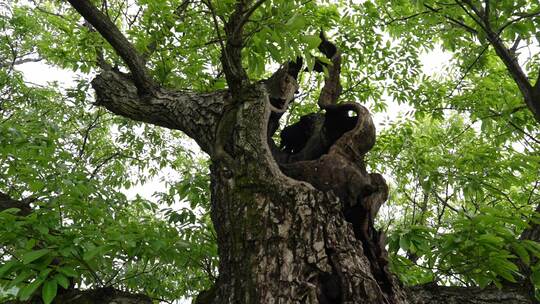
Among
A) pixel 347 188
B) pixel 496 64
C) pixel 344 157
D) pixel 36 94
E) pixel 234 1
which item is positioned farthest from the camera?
pixel 36 94

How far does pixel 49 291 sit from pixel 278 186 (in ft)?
3.88

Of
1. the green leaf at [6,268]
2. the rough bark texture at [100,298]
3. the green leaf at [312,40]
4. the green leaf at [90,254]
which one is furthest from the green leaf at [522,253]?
the green leaf at [6,268]

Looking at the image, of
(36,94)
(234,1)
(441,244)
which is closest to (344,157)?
(441,244)

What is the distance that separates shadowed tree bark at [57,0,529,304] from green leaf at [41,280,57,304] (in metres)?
0.71

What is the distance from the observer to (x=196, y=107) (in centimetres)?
284

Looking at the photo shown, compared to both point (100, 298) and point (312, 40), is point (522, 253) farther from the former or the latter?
point (100, 298)

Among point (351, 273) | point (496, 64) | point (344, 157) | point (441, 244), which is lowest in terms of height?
point (351, 273)

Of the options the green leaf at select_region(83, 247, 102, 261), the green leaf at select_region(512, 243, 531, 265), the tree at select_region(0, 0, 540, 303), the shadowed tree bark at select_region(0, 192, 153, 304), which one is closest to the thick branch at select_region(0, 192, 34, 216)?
the tree at select_region(0, 0, 540, 303)

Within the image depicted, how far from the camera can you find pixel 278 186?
6.42 ft

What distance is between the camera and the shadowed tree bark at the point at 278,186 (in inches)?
63.8

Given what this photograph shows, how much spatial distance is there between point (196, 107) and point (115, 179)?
4973 mm

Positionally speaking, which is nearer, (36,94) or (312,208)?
(312,208)

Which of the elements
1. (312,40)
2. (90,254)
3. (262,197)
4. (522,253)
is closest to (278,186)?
(262,197)

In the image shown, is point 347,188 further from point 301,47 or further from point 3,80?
point 3,80
